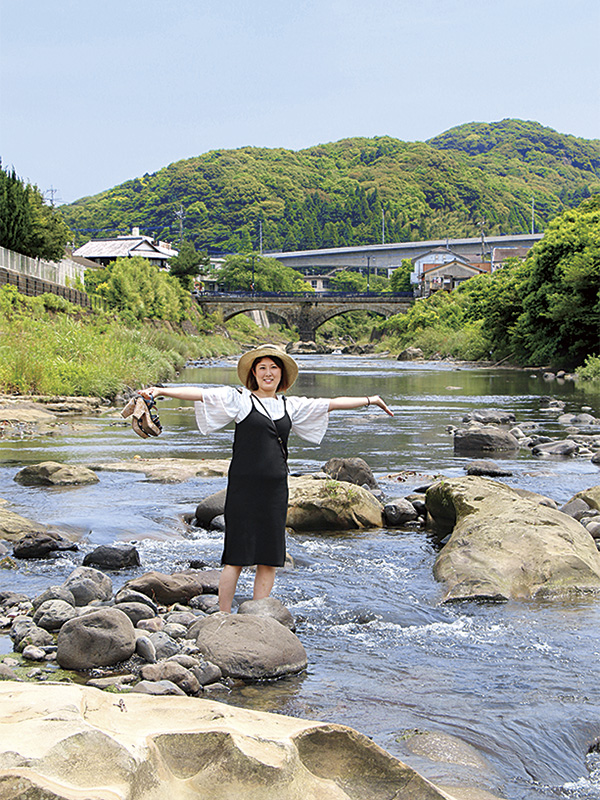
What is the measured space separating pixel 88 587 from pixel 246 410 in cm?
197

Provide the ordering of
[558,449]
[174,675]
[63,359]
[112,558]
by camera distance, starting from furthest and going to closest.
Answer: [63,359], [558,449], [112,558], [174,675]

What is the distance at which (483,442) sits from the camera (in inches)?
670

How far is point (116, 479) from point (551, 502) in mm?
6217

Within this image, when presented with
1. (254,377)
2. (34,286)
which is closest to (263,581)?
(254,377)

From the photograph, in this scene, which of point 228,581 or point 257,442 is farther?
point 228,581

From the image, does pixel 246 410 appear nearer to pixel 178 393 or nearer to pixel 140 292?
pixel 178 393

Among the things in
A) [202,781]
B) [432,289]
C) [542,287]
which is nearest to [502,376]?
[542,287]

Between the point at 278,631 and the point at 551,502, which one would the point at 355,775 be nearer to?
the point at 278,631

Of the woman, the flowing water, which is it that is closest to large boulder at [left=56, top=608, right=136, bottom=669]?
the flowing water

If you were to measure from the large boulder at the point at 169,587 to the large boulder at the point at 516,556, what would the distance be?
79.2 inches

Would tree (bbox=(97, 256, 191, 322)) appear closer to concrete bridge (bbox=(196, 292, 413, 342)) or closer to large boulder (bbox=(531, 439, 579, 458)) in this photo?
concrete bridge (bbox=(196, 292, 413, 342))

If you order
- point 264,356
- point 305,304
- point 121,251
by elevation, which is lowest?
point 264,356

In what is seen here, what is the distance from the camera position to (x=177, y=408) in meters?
25.9

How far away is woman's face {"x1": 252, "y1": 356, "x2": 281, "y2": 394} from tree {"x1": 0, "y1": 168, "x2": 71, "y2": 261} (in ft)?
128
